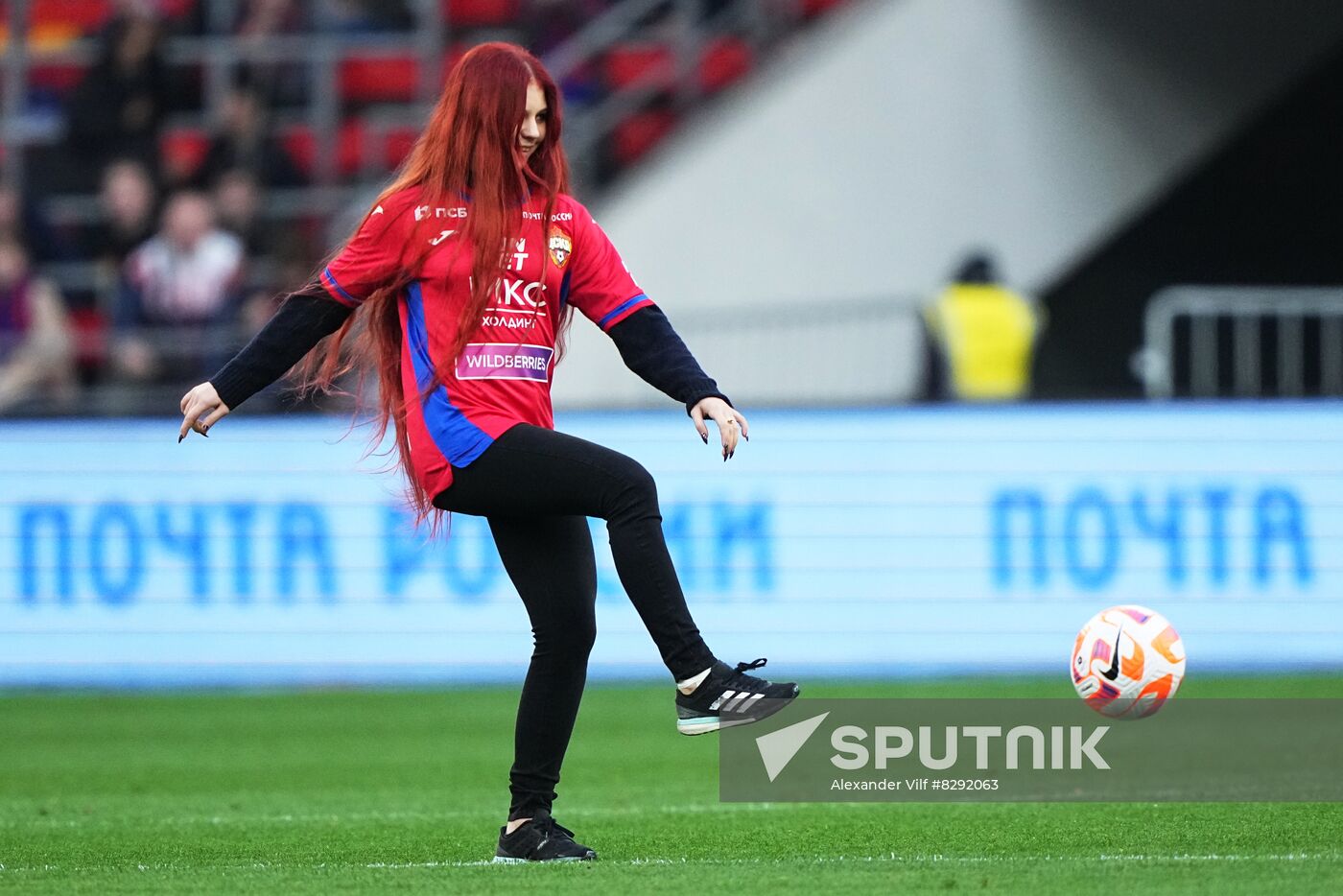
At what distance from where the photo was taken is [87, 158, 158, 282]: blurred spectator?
14.1 meters

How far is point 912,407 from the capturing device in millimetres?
11641

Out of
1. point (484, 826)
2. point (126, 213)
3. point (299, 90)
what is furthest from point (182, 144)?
point (484, 826)

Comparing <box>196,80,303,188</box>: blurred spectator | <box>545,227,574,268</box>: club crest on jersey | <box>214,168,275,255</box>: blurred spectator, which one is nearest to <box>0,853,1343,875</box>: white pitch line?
<box>545,227,574,268</box>: club crest on jersey

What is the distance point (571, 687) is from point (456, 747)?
3.58m

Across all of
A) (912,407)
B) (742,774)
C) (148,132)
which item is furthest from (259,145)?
(742,774)

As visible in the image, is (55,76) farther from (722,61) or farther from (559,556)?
(559,556)

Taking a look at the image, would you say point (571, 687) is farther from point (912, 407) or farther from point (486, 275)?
point (912, 407)

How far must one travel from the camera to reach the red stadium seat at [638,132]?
1523 cm

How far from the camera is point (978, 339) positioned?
43.3 ft

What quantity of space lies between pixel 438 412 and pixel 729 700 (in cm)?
104

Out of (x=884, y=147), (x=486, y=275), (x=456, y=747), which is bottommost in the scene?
(x=456, y=747)

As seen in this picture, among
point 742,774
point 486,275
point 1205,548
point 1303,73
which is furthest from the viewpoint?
point 1303,73

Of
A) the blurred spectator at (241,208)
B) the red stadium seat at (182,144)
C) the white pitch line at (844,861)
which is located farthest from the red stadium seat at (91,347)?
the white pitch line at (844,861)

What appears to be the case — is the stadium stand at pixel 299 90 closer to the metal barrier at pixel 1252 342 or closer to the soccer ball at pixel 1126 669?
the metal barrier at pixel 1252 342
